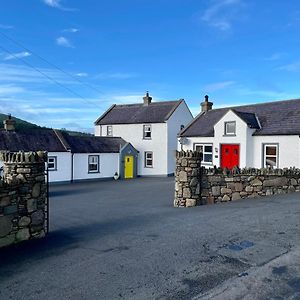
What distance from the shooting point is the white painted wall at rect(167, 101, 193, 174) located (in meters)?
33.3

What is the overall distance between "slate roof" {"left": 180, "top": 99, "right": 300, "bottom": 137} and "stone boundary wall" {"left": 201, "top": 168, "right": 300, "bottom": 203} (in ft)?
25.3

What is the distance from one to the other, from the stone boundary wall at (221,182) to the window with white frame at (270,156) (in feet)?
23.9

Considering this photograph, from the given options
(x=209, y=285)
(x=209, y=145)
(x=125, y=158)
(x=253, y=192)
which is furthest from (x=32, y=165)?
(x=125, y=158)

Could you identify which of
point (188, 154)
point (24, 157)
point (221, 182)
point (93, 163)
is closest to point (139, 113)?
point (93, 163)

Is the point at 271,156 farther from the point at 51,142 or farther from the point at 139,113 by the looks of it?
the point at 51,142

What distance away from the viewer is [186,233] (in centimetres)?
781

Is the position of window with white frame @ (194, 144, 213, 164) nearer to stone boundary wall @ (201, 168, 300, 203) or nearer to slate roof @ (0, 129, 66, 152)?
stone boundary wall @ (201, 168, 300, 203)

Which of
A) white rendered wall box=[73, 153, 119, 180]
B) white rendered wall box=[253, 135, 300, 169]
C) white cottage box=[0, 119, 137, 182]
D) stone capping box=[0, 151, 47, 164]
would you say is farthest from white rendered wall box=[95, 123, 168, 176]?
stone capping box=[0, 151, 47, 164]

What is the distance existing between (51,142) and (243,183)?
20.0 metres

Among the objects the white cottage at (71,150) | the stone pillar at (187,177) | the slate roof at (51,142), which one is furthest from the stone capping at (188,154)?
the slate roof at (51,142)

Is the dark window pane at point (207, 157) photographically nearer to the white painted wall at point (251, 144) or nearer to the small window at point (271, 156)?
the white painted wall at point (251, 144)

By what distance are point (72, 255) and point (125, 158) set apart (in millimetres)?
26509

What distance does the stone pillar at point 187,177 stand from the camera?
477 inches

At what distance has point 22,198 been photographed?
23.0 ft
